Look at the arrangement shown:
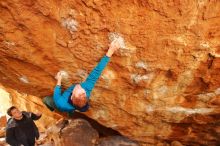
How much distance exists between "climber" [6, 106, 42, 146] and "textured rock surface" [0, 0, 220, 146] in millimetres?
438

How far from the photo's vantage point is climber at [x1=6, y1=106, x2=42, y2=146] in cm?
496

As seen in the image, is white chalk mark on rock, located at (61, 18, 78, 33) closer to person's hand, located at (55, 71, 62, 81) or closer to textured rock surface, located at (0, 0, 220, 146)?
textured rock surface, located at (0, 0, 220, 146)

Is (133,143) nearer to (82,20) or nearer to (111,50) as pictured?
(111,50)

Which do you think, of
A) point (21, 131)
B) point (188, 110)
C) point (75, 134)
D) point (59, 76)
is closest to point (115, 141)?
point (75, 134)

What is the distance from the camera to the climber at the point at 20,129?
4.96 metres

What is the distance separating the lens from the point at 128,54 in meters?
4.14

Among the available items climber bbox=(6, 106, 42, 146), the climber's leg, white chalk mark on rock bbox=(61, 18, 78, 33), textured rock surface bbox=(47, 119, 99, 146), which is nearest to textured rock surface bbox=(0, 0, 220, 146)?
white chalk mark on rock bbox=(61, 18, 78, 33)

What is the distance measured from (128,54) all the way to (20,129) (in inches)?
88.4

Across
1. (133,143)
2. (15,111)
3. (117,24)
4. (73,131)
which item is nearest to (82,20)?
(117,24)

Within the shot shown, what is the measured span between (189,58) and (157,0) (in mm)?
1026

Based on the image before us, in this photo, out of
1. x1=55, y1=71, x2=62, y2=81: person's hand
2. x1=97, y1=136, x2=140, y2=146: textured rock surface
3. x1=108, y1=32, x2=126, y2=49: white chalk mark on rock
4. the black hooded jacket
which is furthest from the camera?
x1=97, y1=136, x2=140, y2=146: textured rock surface

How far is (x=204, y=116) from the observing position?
523cm

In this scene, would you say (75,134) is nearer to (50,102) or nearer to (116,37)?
(50,102)

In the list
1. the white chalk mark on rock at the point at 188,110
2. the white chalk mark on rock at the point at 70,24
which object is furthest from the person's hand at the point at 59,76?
the white chalk mark on rock at the point at 188,110
